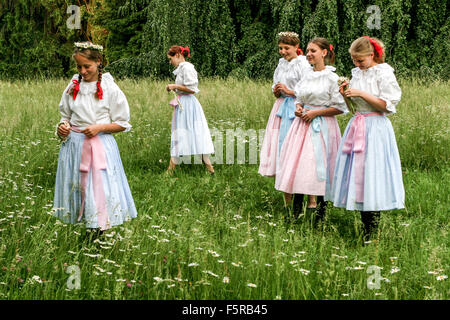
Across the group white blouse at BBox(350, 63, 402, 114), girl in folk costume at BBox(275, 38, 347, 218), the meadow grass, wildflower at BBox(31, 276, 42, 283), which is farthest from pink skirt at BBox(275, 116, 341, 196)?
wildflower at BBox(31, 276, 42, 283)

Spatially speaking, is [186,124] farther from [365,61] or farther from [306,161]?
[365,61]

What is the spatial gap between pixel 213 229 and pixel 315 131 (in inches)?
57.8

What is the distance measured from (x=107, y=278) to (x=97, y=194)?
85 centimetres

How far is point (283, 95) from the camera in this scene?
6148mm

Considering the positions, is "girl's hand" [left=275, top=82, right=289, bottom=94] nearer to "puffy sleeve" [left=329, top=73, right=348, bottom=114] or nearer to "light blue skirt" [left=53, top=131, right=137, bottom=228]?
"puffy sleeve" [left=329, top=73, right=348, bottom=114]

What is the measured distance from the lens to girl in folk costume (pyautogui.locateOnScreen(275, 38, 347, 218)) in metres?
5.07

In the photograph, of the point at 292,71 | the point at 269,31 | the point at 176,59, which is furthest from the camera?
the point at 269,31

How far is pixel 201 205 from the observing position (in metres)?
5.84

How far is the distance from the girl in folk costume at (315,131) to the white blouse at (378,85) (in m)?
0.46

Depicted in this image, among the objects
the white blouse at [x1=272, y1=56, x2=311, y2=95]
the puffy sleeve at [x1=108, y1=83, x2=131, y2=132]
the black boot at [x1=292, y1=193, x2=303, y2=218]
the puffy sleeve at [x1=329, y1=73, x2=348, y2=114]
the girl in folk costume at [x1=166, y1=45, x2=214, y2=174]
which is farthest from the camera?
the girl in folk costume at [x1=166, y1=45, x2=214, y2=174]

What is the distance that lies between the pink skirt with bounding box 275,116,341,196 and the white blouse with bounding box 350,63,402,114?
66 cm

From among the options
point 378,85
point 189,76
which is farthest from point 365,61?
point 189,76

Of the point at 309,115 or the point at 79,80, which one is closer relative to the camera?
the point at 79,80

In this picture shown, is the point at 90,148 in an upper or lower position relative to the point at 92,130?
lower
